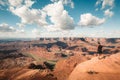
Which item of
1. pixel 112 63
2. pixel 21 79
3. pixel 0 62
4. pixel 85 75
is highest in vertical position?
pixel 112 63

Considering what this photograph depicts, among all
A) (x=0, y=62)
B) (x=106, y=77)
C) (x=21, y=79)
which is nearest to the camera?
(x=106, y=77)

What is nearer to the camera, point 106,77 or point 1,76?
point 106,77

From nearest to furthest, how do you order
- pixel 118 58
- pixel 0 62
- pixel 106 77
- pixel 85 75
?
pixel 106 77 → pixel 85 75 → pixel 118 58 → pixel 0 62

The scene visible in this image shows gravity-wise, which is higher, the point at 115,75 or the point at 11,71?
the point at 115,75

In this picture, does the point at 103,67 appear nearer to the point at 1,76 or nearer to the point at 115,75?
the point at 115,75

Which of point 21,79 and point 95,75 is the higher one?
point 95,75

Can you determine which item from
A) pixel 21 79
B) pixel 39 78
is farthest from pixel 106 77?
pixel 21 79

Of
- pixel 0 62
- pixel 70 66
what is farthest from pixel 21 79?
pixel 0 62

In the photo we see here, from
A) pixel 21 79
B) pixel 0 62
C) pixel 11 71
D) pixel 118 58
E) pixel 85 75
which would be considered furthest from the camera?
pixel 0 62

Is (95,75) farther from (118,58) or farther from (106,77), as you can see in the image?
(118,58)
